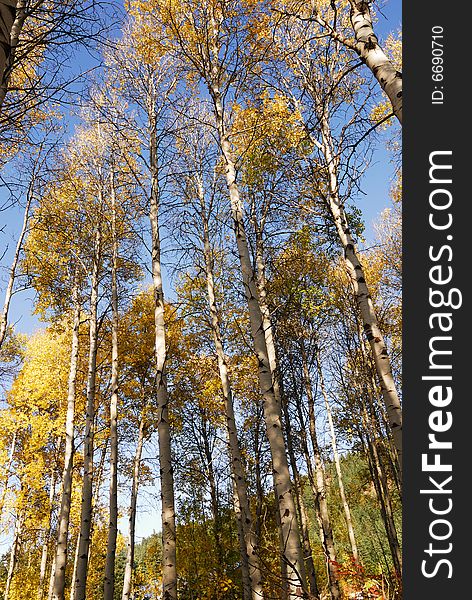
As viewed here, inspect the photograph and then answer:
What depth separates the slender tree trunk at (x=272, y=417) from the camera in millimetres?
3965

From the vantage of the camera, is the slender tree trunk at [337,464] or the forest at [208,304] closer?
the forest at [208,304]

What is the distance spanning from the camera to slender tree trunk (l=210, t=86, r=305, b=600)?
3965 millimetres

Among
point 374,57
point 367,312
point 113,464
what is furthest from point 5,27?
point 113,464

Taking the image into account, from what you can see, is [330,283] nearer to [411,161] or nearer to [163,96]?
[163,96]

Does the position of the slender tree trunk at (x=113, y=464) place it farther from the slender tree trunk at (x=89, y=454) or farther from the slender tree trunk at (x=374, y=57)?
the slender tree trunk at (x=374, y=57)

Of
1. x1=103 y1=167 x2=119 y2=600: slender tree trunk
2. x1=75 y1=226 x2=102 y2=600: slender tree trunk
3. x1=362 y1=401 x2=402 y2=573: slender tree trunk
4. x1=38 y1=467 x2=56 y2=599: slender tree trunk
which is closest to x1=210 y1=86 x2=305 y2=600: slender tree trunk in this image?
x1=75 y1=226 x2=102 y2=600: slender tree trunk

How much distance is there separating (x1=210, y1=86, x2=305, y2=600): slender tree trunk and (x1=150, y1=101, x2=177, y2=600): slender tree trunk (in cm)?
158

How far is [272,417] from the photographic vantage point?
478 centimetres

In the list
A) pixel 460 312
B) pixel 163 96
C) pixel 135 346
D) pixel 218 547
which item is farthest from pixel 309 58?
pixel 218 547

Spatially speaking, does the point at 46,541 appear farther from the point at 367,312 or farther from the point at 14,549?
the point at 367,312

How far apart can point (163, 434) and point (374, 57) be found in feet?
17.1

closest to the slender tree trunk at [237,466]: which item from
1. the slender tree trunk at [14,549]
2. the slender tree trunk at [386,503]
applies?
the slender tree trunk at [386,503]

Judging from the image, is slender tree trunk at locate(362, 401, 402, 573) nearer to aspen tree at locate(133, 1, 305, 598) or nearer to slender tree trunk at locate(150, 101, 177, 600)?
aspen tree at locate(133, 1, 305, 598)

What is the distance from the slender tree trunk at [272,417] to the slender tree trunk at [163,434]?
1583mm
